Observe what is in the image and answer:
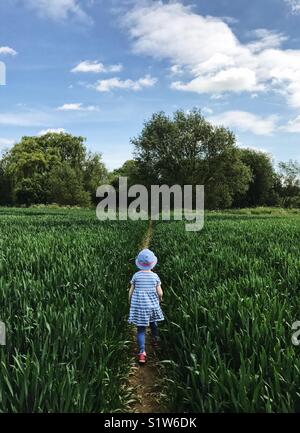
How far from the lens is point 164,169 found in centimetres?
4788

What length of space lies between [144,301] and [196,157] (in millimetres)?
44767

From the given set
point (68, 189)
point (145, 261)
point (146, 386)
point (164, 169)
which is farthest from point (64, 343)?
point (68, 189)

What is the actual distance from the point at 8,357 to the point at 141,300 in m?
1.88

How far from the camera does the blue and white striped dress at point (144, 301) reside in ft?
17.2

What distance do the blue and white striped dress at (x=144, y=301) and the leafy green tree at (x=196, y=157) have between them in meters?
42.4

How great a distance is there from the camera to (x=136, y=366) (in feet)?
16.3

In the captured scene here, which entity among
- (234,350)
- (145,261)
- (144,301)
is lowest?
(234,350)

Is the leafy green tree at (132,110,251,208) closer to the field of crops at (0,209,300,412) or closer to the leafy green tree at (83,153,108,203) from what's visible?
the leafy green tree at (83,153,108,203)

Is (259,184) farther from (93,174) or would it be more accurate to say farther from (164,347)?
(164,347)

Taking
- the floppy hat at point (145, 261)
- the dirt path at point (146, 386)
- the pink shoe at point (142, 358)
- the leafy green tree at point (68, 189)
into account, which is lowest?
the dirt path at point (146, 386)

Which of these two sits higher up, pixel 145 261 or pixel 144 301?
pixel 145 261

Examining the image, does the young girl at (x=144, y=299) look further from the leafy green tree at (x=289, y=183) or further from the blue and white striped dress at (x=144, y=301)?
the leafy green tree at (x=289, y=183)

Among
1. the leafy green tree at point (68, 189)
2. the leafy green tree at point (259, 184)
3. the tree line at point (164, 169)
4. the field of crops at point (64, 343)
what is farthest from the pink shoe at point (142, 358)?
the leafy green tree at point (259, 184)

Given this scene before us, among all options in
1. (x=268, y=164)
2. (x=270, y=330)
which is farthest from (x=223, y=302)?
(x=268, y=164)
